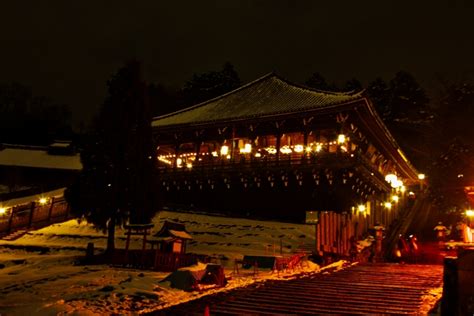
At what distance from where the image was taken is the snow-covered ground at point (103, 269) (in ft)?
37.3

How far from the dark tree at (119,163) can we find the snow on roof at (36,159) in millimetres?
26374

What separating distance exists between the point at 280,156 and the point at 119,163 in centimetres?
1199

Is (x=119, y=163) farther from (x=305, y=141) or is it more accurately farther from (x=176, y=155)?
(x=176, y=155)

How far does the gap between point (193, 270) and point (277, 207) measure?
17.5 metres

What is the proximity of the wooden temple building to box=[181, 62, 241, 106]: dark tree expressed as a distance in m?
33.2

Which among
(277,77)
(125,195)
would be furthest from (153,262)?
(277,77)

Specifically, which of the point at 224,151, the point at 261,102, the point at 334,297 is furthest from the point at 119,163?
the point at 261,102

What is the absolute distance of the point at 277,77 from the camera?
38.7m

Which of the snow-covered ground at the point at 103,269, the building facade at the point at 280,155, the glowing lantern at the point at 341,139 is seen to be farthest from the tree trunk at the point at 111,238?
the glowing lantern at the point at 341,139

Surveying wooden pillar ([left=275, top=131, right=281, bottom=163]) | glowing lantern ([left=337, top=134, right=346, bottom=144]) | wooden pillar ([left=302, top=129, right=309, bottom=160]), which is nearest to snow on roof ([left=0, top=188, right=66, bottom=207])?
wooden pillar ([left=275, top=131, right=281, bottom=163])

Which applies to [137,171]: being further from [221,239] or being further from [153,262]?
[221,239]

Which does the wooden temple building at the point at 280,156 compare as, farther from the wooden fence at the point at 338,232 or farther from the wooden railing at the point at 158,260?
the wooden railing at the point at 158,260

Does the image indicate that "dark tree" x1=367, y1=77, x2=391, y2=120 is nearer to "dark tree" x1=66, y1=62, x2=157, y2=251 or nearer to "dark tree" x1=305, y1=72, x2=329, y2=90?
"dark tree" x1=305, y1=72, x2=329, y2=90

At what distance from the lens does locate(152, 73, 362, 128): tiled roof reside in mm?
29578
